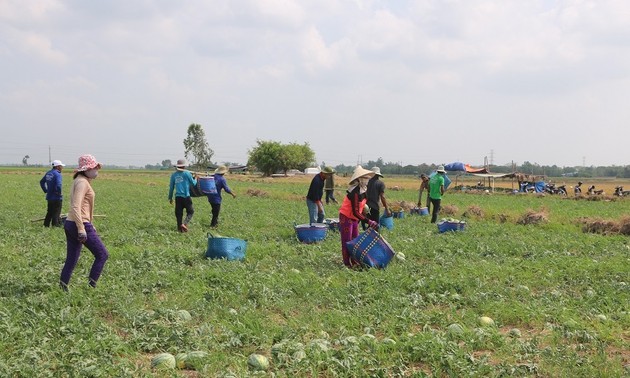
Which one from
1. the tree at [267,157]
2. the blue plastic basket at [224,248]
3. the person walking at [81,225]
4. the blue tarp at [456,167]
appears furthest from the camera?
the tree at [267,157]

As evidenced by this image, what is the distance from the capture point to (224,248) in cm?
929

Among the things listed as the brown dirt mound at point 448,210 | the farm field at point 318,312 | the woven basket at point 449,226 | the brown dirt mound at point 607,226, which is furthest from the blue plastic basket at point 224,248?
the brown dirt mound at point 448,210

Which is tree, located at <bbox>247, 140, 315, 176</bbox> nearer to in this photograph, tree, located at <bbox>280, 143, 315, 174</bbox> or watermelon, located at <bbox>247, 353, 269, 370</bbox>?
tree, located at <bbox>280, 143, 315, 174</bbox>

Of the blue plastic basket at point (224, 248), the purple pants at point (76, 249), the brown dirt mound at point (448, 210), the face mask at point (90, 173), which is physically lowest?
the brown dirt mound at point (448, 210)

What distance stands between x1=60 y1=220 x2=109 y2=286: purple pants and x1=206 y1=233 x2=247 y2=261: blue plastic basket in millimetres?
2534

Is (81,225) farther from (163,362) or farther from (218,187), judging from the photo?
(218,187)

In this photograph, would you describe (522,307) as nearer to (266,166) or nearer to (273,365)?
(273,365)

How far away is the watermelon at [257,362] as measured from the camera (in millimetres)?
4539

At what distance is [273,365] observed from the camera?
15.3 ft

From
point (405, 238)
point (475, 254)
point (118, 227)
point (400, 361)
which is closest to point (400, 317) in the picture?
point (400, 361)

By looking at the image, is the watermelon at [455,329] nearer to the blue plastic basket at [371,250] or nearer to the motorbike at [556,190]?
the blue plastic basket at [371,250]

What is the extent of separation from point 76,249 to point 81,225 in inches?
14.2

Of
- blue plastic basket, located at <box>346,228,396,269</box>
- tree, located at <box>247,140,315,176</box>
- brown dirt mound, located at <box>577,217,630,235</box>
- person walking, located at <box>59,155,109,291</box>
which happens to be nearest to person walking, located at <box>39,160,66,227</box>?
person walking, located at <box>59,155,109,291</box>

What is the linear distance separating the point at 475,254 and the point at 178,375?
735 cm
